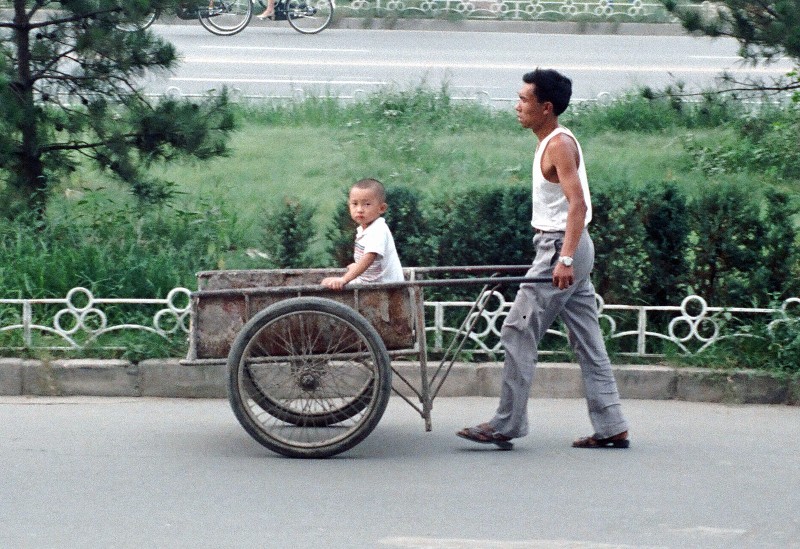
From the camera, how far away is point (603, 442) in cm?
586

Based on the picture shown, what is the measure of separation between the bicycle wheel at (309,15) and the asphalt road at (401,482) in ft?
47.3

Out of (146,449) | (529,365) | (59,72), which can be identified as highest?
(59,72)

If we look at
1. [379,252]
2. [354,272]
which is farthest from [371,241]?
[354,272]

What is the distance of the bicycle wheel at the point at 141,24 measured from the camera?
25.5ft

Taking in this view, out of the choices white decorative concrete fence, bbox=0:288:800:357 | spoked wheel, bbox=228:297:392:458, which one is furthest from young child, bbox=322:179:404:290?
white decorative concrete fence, bbox=0:288:800:357

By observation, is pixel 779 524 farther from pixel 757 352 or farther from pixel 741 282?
pixel 741 282

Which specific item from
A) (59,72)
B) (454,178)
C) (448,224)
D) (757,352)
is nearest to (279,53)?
(454,178)

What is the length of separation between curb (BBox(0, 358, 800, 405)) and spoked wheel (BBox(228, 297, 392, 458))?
81 cm

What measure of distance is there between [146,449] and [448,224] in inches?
93.8

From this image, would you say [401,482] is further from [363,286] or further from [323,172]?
[323,172]

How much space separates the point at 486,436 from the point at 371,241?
101 centimetres

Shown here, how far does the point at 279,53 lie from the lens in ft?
59.9

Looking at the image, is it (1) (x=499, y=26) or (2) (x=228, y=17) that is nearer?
(2) (x=228, y=17)

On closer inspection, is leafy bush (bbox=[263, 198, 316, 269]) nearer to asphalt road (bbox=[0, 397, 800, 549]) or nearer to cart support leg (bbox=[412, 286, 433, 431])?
asphalt road (bbox=[0, 397, 800, 549])
